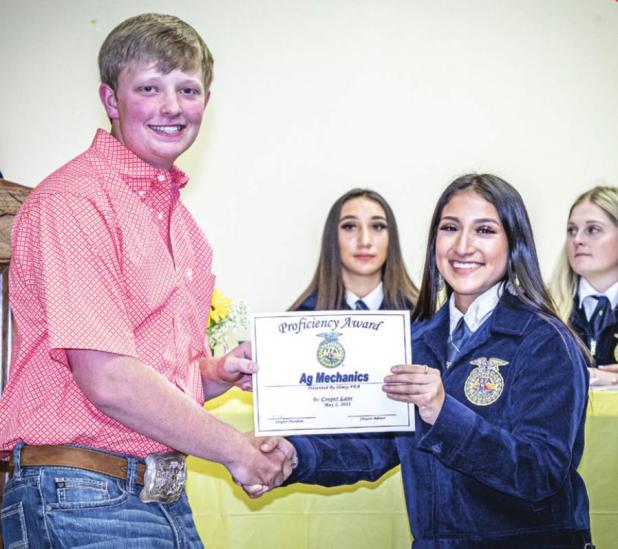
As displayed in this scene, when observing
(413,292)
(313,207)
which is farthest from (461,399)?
(313,207)

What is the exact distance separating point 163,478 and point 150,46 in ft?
2.95

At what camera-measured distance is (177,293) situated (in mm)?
1779

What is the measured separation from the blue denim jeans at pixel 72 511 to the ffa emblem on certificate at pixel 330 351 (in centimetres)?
58

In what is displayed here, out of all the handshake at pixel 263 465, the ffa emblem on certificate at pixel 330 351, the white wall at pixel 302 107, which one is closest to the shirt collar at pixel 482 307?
the ffa emblem on certificate at pixel 330 351

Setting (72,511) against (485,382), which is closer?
(72,511)

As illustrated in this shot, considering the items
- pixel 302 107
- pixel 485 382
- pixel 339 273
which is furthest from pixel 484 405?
pixel 302 107

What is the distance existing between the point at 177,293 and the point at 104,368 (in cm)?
25

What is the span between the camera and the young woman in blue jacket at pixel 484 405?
6.22 ft

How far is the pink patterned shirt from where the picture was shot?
62.4 inches

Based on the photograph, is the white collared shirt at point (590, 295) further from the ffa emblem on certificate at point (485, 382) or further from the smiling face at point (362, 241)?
the ffa emblem on certificate at point (485, 382)

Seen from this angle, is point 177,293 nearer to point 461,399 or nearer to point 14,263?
point 14,263

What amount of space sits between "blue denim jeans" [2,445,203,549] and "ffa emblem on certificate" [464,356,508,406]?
2.72ft

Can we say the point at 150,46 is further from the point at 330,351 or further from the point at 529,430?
the point at 529,430

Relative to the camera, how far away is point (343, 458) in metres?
2.35
